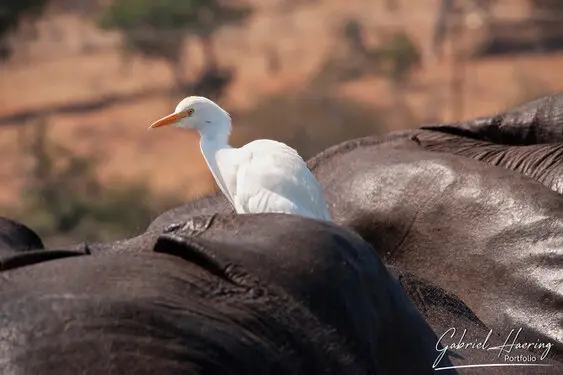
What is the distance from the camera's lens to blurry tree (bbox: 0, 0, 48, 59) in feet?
59.9

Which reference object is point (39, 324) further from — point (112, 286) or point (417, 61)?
point (417, 61)

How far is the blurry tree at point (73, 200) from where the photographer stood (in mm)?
9594

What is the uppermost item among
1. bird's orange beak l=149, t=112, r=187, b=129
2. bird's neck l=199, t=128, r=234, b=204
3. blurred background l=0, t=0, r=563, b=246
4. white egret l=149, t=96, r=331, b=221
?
white egret l=149, t=96, r=331, b=221

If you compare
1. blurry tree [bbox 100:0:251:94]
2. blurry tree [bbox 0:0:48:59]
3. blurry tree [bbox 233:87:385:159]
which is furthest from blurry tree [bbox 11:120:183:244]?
blurry tree [bbox 100:0:251:94]

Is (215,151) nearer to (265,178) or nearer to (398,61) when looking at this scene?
(265,178)

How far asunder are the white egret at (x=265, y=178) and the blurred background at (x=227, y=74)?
31.9ft

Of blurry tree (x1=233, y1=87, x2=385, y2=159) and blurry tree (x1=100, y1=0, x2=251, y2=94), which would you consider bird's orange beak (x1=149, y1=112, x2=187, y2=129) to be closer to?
blurry tree (x1=233, y1=87, x2=385, y2=159)

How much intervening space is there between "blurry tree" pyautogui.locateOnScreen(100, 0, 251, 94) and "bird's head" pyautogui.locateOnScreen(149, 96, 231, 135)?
16.0m

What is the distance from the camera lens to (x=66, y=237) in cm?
849

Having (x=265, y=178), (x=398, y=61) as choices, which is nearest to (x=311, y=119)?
(x=398, y=61)

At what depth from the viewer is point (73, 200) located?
11656 millimetres

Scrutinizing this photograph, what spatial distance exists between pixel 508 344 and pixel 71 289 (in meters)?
1.13

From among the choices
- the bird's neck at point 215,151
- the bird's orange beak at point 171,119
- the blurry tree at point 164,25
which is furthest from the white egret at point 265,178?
the blurry tree at point 164,25

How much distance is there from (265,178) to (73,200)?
891 cm
